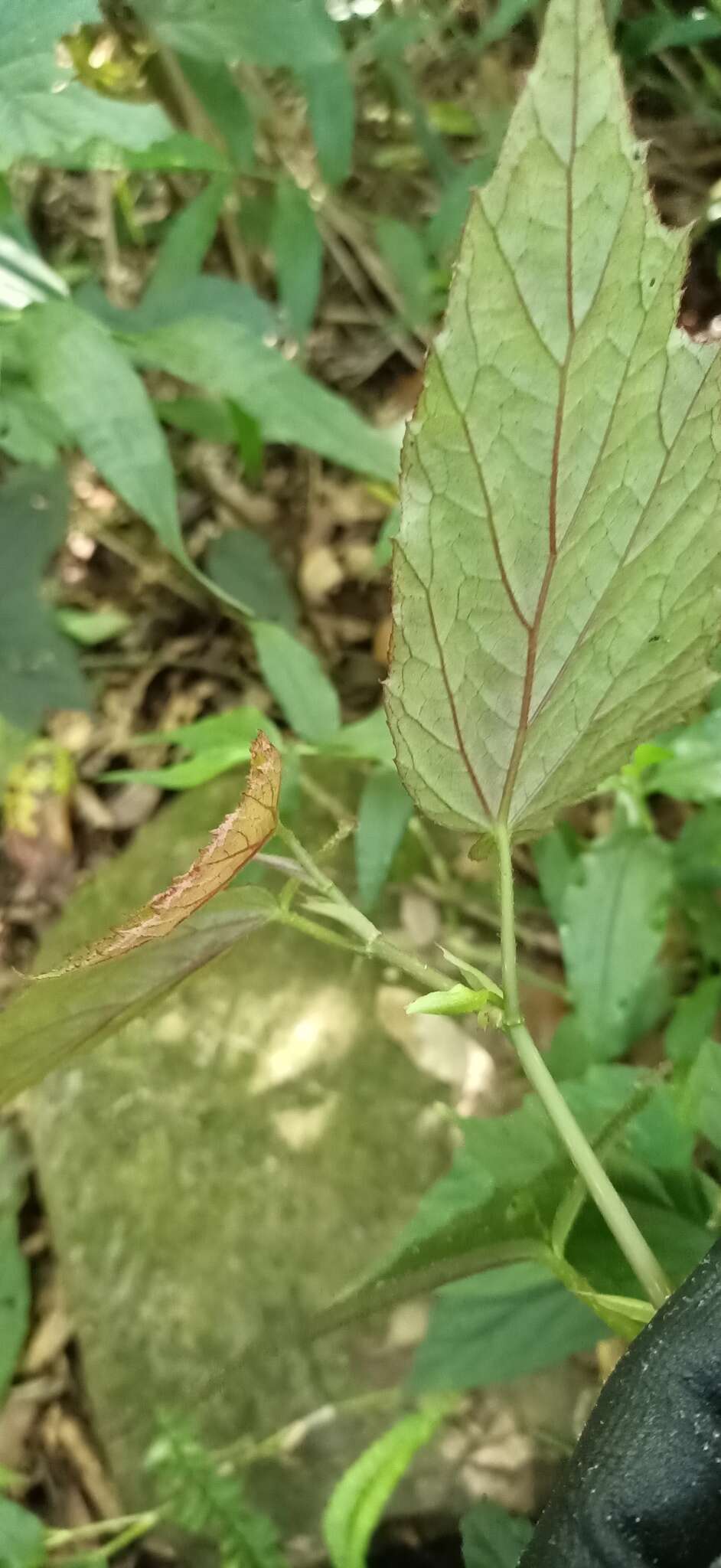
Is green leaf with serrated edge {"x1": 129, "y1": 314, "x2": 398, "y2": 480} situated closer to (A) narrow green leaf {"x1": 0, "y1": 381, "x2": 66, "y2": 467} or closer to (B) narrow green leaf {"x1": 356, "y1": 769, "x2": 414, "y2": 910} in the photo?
(A) narrow green leaf {"x1": 0, "y1": 381, "x2": 66, "y2": 467}

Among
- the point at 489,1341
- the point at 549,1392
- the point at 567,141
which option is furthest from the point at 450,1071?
the point at 567,141

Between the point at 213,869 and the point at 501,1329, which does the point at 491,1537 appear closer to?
the point at 501,1329

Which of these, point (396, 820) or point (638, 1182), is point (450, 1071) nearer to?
point (396, 820)

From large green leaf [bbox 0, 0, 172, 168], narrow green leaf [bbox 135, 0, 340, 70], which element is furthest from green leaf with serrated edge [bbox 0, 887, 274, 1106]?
narrow green leaf [bbox 135, 0, 340, 70]

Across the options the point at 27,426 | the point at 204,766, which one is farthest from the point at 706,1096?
the point at 27,426

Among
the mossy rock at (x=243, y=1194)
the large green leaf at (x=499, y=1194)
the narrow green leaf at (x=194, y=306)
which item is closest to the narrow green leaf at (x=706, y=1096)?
the large green leaf at (x=499, y=1194)

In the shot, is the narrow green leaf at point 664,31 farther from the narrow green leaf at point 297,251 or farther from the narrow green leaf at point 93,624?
the narrow green leaf at point 93,624
